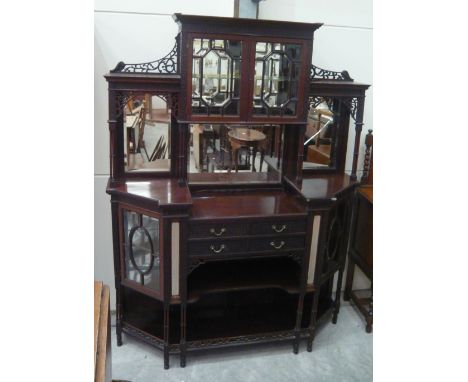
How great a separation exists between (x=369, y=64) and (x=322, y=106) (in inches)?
15.3

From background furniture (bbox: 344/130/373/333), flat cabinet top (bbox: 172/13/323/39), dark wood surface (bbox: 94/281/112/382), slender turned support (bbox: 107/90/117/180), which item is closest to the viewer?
dark wood surface (bbox: 94/281/112/382)

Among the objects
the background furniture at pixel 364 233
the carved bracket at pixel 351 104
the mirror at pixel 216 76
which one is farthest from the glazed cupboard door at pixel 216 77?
the background furniture at pixel 364 233

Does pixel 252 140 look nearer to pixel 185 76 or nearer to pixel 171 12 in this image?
pixel 185 76

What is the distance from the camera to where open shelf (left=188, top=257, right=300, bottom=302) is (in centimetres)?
223

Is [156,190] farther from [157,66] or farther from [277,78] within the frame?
[277,78]

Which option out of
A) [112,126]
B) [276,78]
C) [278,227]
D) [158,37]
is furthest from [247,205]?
[158,37]

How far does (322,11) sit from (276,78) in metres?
0.54

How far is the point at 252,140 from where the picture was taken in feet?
7.69

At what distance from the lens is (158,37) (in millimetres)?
2123

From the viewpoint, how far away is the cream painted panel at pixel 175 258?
2.00m

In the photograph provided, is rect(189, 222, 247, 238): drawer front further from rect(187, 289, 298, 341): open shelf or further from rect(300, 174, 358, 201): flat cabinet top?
rect(187, 289, 298, 341): open shelf

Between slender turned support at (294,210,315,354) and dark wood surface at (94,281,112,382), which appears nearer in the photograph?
dark wood surface at (94,281,112,382)

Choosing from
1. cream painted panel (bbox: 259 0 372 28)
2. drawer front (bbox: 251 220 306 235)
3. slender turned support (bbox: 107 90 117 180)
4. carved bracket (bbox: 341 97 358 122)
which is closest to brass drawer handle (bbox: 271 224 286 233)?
drawer front (bbox: 251 220 306 235)
